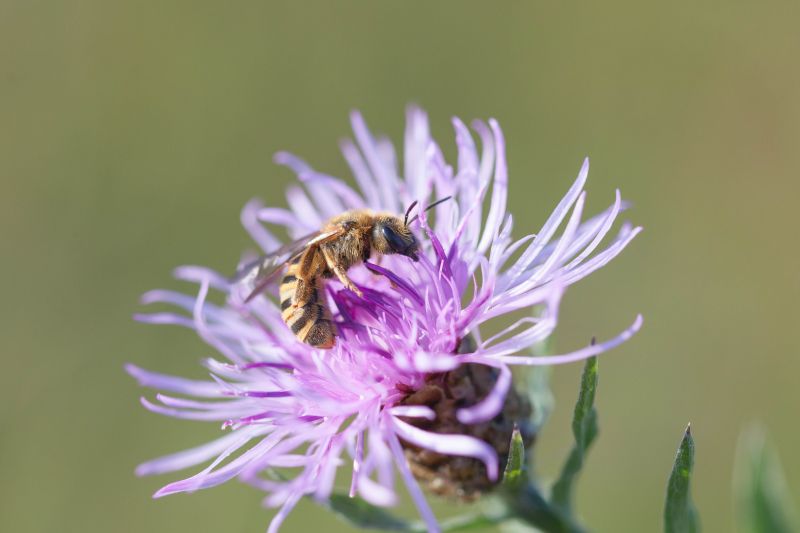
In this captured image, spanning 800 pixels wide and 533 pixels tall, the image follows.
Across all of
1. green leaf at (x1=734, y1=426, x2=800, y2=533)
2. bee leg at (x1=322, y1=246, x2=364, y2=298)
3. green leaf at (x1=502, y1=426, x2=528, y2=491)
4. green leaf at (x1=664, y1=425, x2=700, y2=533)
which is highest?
bee leg at (x1=322, y1=246, x2=364, y2=298)

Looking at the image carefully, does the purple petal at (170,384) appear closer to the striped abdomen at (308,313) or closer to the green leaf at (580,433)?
the striped abdomen at (308,313)

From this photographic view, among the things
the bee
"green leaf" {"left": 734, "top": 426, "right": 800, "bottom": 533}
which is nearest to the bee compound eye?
the bee

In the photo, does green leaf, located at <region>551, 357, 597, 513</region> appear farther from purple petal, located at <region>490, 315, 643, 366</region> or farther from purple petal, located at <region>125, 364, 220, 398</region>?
purple petal, located at <region>125, 364, 220, 398</region>

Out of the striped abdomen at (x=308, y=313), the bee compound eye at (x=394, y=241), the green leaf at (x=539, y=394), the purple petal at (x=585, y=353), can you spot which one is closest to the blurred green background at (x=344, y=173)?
the green leaf at (x=539, y=394)

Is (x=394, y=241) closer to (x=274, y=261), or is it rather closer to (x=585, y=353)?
(x=274, y=261)

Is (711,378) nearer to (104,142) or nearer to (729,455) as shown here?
(729,455)

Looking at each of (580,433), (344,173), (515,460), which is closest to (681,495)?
(580,433)
